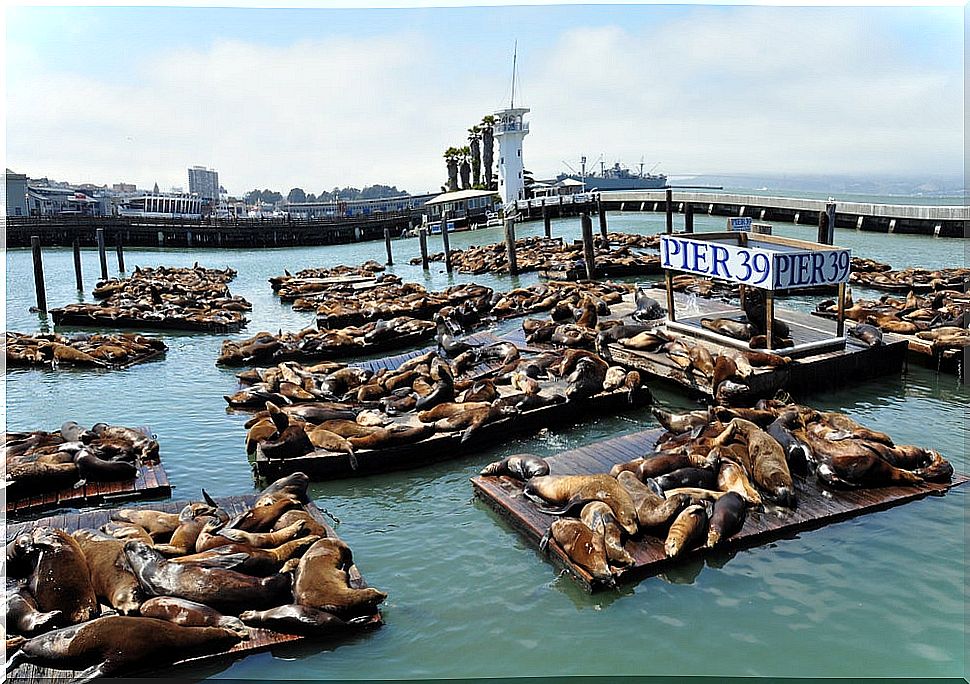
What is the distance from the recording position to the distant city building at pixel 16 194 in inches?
2611

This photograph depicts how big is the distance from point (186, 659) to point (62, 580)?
98 centimetres

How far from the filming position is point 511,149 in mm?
58594

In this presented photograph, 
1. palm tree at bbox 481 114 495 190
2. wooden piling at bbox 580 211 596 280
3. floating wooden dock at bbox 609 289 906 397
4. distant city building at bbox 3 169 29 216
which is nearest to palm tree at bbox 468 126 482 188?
palm tree at bbox 481 114 495 190

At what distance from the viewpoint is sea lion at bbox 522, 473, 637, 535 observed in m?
6.60

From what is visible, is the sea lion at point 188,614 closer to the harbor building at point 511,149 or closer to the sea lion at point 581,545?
the sea lion at point 581,545

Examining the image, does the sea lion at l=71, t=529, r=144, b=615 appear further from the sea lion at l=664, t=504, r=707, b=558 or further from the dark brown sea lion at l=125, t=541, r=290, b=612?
the sea lion at l=664, t=504, r=707, b=558

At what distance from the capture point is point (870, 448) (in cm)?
759

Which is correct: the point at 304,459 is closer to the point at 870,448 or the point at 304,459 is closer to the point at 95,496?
the point at 95,496

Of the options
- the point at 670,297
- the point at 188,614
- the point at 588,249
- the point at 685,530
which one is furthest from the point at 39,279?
the point at 685,530

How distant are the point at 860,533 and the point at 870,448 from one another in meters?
1.08

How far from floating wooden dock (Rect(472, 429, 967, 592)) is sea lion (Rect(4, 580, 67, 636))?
3555 millimetres

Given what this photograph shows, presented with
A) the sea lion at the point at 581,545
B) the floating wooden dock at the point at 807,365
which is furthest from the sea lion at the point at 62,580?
→ the floating wooden dock at the point at 807,365

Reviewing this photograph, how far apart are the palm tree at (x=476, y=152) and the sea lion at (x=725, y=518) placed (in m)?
69.0

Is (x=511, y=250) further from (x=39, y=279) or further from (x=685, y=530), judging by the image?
(x=685, y=530)
